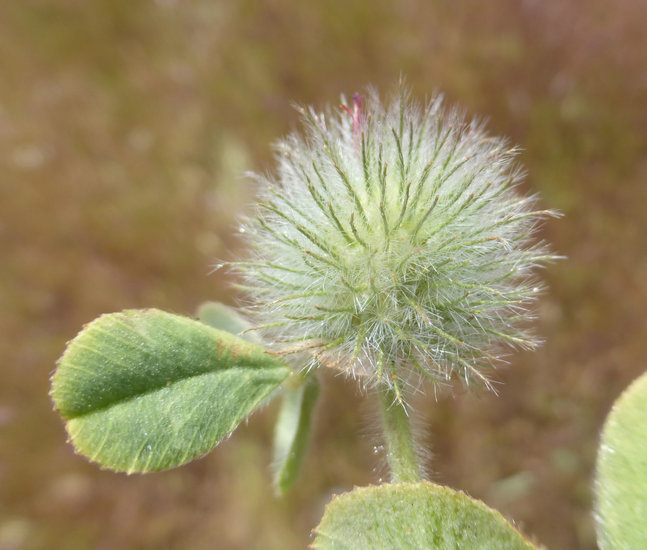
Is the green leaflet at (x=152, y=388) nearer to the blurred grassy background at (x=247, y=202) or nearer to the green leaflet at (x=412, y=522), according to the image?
the green leaflet at (x=412, y=522)

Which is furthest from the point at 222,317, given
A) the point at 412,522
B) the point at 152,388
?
the point at 412,522

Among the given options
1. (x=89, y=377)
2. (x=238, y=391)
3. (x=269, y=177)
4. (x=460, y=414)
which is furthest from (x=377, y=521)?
(x=460, y=414)

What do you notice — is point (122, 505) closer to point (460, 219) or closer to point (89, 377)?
point (89, 377)

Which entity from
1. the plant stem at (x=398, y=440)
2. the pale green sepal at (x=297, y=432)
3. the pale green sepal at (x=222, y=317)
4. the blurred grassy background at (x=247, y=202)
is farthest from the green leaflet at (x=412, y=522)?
the blurred grassy background at (x=247, y=202)

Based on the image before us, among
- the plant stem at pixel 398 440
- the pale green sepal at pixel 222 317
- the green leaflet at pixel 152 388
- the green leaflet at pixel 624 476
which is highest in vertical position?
the pale green sepal at pixel 222 317

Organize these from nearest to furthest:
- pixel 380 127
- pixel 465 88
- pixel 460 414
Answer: pixel 380 127, pixel 460 414, pixel 465 88

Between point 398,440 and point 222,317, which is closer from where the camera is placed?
point 398,440

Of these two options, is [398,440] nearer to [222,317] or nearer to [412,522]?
[412,522]
